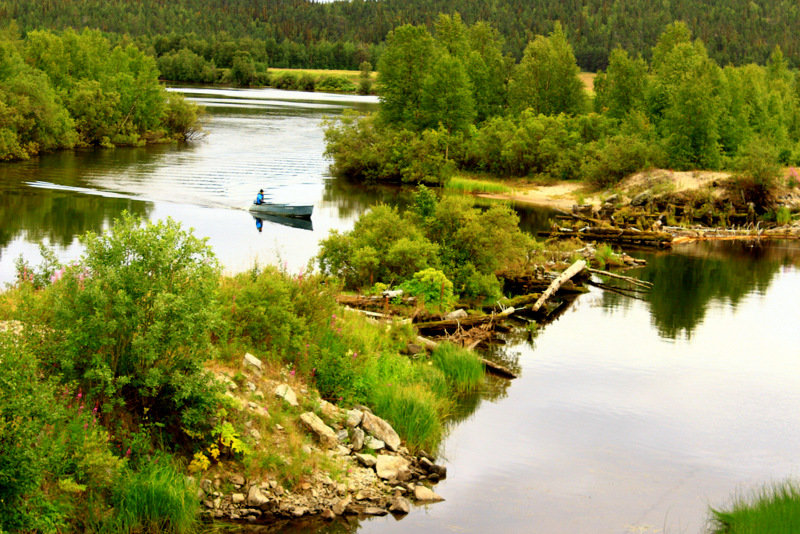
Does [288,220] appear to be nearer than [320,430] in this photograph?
No

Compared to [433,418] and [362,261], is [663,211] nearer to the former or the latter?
[362,261]

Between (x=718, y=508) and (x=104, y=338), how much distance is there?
11563 millimetres

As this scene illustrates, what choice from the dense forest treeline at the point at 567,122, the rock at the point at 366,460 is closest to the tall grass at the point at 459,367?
the rock at the point at 366,460

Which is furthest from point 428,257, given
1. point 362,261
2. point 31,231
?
point 31,231

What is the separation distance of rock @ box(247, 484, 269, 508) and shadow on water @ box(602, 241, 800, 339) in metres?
19.1

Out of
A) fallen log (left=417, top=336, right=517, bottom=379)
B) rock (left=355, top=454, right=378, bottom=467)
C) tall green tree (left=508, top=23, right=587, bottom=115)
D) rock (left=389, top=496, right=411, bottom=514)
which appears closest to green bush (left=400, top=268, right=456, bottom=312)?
fallen log (left=417, top=336, right=517, bottom=379)

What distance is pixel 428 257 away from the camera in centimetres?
3045

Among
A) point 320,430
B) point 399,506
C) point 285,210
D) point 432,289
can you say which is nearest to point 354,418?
point 320,430

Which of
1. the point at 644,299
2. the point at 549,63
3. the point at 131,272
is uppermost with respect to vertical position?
the point at 549,63

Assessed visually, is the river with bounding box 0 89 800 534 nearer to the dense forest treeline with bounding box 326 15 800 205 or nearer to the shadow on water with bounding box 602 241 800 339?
the shadow on water with bounding box 602 241 800 339

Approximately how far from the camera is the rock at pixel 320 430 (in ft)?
56.8

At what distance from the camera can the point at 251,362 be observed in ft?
60.1

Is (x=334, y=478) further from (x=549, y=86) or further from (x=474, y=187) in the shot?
(x=549, y=86)

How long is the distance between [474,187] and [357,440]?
169 feet
